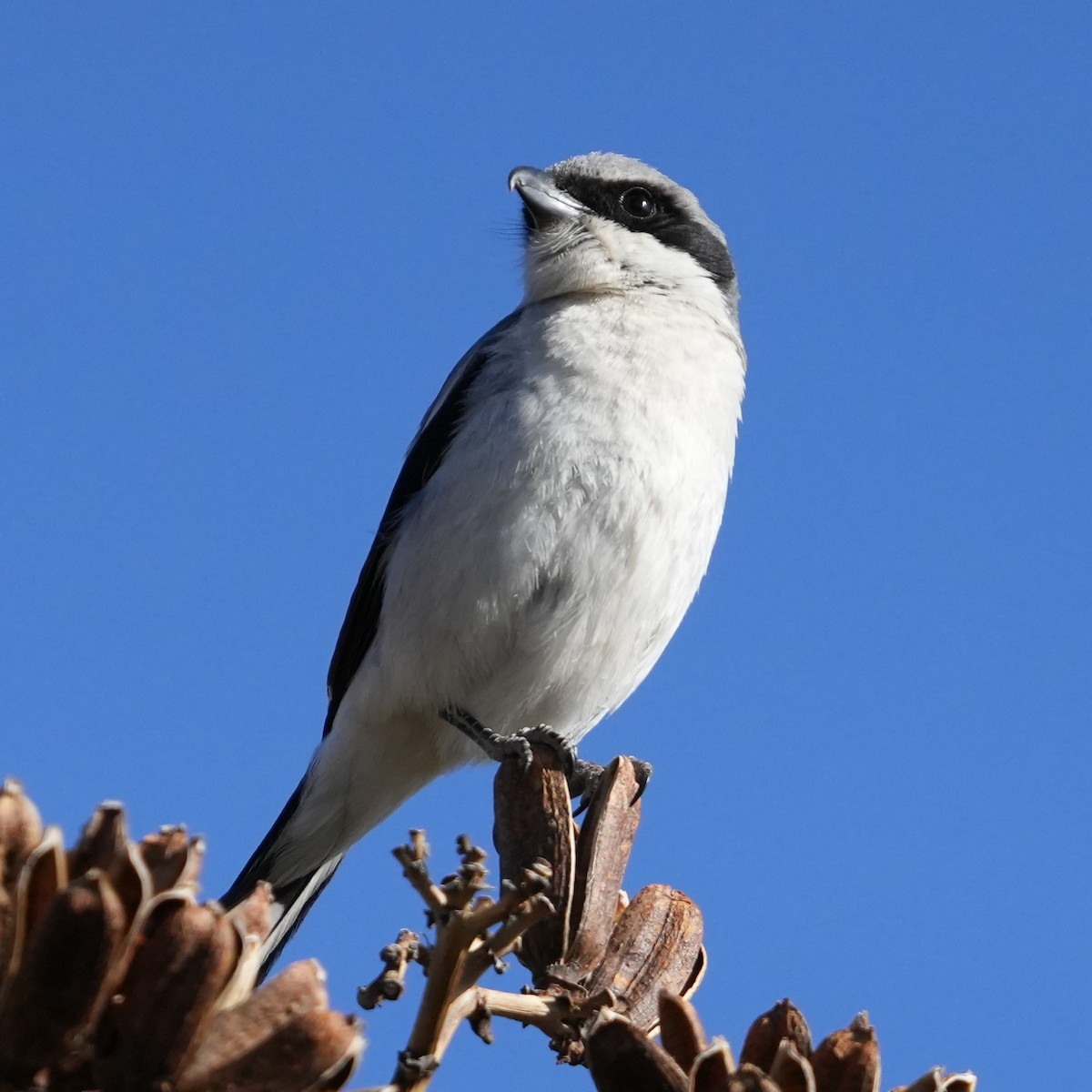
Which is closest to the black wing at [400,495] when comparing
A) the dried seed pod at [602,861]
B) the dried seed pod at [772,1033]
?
the dried seed pod at [602,861]

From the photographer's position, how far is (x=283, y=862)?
4.62 meters

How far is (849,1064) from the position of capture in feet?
4.40

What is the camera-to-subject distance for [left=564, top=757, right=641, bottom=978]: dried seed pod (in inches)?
76.5

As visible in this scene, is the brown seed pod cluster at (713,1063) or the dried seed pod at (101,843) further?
the brown seed pod cluster at (713,1063)

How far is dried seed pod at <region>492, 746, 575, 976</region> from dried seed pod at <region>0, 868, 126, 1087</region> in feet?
3.10

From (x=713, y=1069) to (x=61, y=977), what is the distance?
54 cm

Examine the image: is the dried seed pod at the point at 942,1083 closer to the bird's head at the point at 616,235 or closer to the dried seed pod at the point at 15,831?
the dried seed pod at the point at 15,831

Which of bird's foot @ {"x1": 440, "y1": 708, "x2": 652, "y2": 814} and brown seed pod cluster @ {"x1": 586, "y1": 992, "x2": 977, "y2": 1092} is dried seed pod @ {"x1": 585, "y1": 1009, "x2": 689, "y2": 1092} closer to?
brown seed pod cluster @ {"x1": 586, "y1": 992, "x2": 977, "y2": 1092}

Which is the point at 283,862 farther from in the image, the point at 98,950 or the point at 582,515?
the point at 98,950

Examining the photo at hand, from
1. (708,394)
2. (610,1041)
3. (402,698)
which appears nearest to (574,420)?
(708,394)

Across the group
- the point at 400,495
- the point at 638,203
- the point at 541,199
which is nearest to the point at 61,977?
the point at 400,495

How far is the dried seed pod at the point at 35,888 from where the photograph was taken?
107 cm

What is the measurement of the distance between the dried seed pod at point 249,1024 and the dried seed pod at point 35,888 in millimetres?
147

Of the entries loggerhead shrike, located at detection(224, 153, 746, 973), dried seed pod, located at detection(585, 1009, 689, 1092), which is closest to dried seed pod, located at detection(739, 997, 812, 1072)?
dried seed pod, located at detection(585, 1009, 689, 1092)
